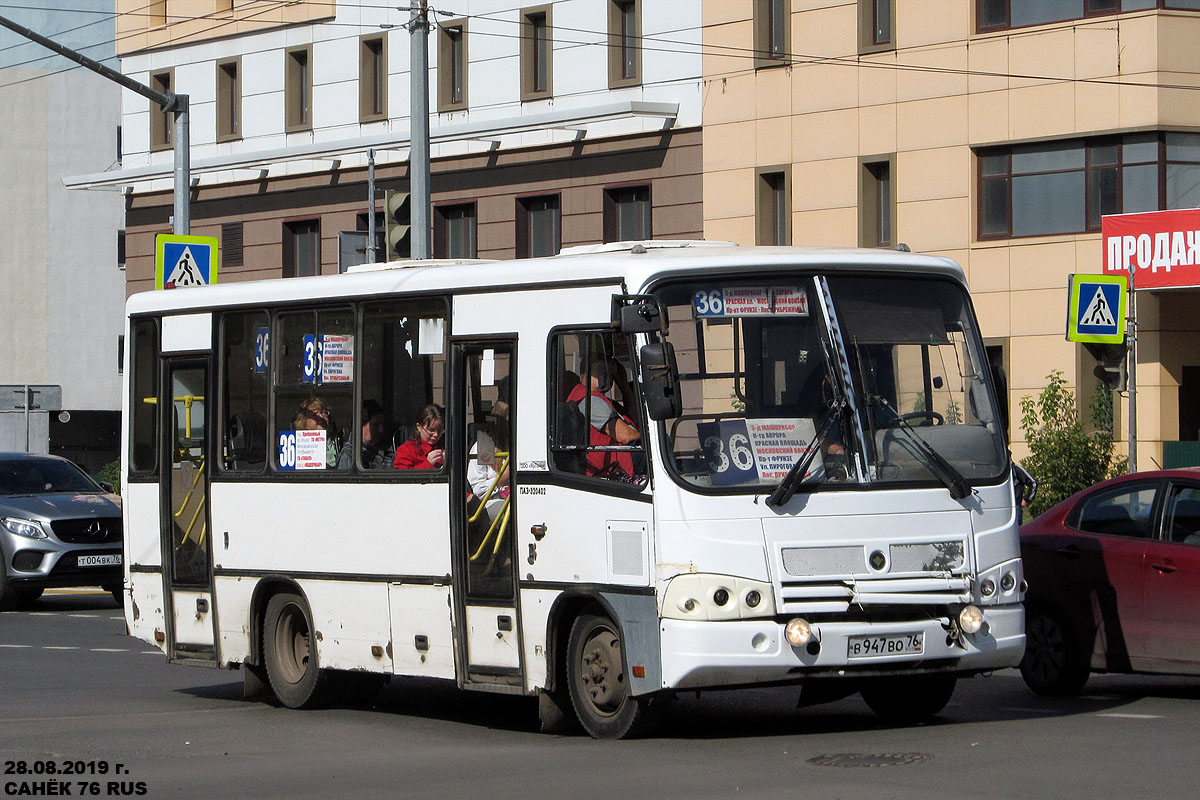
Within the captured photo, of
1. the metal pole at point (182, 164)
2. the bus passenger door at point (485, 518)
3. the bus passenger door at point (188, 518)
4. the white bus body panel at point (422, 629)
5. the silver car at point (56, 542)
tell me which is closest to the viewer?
the bus passenger door at point (485, 518)

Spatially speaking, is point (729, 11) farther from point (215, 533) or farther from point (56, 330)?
point (56, 330)

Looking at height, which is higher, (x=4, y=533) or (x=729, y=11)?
(x=729, y=11)

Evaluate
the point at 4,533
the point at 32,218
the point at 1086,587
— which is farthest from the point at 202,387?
the point at 32,218

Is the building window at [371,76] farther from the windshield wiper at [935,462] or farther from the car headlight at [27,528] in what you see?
the windshield wiper at [935,462]

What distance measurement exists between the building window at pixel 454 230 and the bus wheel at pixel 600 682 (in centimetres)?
3090

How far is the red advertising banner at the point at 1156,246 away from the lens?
32.0 metres

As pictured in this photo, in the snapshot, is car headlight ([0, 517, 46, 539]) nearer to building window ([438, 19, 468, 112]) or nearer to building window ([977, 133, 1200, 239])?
building window ([977, 133, 1200, 239])

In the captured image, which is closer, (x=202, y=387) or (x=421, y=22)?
(x=202, y=387)

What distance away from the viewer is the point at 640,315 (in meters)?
11.5

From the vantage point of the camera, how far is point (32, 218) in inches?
2756

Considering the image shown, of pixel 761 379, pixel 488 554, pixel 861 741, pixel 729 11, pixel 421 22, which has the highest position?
pixel 729 11

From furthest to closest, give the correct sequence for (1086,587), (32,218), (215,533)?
(32,218) < (215,533) < (1086,587)

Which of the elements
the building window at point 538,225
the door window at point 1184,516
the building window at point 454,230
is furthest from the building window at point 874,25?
the door window at point 1184,516

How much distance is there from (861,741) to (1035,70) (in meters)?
24.3
